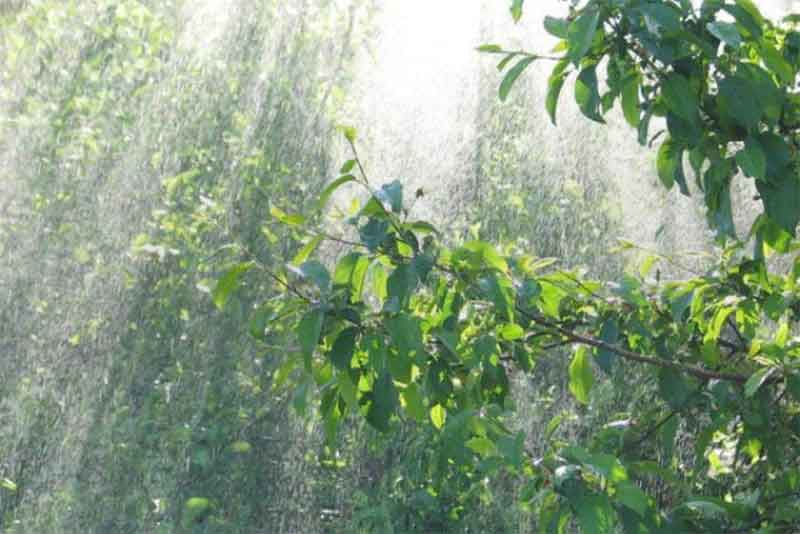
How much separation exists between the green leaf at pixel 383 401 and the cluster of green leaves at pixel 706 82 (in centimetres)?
31

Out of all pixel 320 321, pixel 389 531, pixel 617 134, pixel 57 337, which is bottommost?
pixel 389 531

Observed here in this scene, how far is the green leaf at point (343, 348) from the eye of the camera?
3.58 ft

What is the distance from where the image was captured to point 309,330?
104cm

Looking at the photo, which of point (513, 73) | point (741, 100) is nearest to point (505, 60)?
point (513, 73)

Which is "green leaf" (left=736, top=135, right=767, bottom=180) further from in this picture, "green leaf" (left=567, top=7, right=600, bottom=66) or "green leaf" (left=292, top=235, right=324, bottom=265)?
"green leaf" (left=292, top=235, right=324, bottom=265)

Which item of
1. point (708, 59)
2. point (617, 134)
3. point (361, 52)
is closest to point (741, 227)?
point (617, 134)

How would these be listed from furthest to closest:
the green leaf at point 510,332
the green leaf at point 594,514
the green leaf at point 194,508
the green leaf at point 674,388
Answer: the green leaf at point 194,508 < the green leaf at point 674,388 < the green leaf at point 510,332 < the green leaf at point 594,514

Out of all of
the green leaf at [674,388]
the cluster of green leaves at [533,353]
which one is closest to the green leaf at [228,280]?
the cluster of green leaves at [533,353]

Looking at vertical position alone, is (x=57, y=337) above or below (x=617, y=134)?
below

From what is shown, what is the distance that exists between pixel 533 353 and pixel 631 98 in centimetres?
36

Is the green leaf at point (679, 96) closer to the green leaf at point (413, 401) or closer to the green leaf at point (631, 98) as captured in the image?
the green leaf at point (631, 98)

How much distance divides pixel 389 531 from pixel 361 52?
5.07 ft

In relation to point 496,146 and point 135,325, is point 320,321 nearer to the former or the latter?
point 135,325

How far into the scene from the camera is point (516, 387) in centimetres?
320
